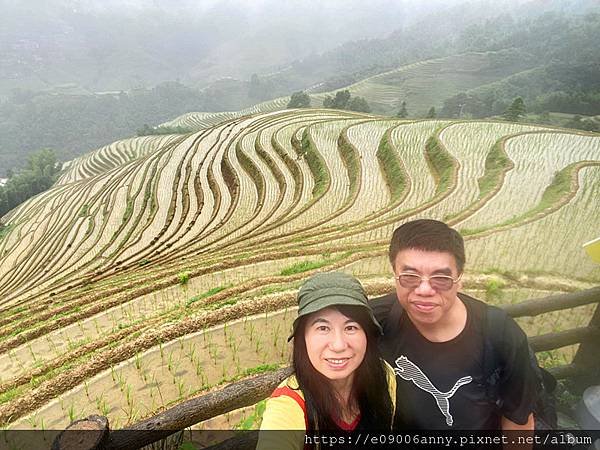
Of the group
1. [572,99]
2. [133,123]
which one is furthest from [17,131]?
[572,99]

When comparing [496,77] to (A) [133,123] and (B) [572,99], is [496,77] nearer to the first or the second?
(B) [572,99]

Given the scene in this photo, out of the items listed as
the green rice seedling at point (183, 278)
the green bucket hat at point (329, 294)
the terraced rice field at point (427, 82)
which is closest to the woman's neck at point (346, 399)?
the green bucket hat at point (329, 294)

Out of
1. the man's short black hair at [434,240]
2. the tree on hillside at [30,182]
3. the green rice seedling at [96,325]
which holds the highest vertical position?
the man's short black hair at [434,240]

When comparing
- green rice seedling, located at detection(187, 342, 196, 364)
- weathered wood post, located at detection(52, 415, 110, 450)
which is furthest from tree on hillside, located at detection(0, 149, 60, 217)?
weathered wood post, located at detection(52, 415, 110, 450)

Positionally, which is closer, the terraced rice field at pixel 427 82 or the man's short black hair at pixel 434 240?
the man's short black hair at pixel 434 240

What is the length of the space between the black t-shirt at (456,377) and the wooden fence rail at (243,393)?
0.87 metres

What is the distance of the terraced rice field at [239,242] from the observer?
412 centimetres

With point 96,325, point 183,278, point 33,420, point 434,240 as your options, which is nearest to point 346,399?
point 434,240

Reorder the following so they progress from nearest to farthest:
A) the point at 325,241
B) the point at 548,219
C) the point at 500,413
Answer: the point at 500,413
the point at 548,219
the point at 325,241

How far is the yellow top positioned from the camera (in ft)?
4.93

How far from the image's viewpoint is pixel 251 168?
1772cm

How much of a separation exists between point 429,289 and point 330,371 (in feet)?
1.95

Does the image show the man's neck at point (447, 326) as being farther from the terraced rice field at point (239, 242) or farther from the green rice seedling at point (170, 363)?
the green rice seedling at point (170, 363)

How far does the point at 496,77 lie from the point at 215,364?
8673 centimetres
